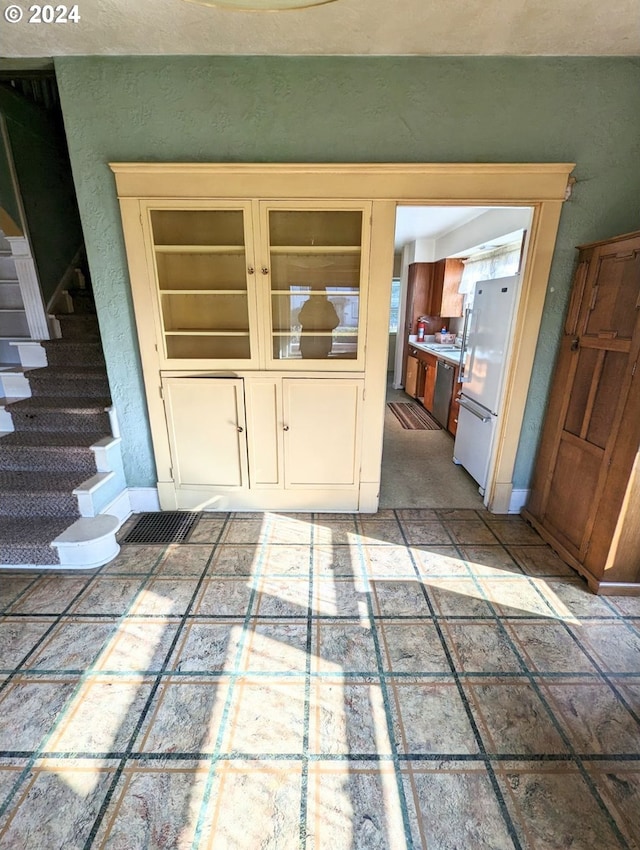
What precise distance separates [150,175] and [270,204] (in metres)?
0.70

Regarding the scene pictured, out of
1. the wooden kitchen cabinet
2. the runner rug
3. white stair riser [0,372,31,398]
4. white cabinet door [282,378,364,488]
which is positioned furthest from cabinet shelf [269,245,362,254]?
the runner rug

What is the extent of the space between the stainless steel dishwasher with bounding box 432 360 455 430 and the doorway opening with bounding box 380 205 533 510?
0.04 feet

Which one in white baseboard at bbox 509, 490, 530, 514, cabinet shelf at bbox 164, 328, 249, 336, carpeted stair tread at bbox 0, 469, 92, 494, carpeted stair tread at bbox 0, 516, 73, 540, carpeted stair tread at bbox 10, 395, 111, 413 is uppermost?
cabinet shelf at bbox 164, 328, 249, 336

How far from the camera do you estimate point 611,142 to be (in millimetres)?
2174

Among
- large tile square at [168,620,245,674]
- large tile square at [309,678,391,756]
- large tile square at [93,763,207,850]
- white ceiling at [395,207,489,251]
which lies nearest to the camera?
large tile square at [93,763,207,850]

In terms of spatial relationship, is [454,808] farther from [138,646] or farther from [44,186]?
[44,186]

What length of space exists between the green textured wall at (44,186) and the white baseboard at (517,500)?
4244mm

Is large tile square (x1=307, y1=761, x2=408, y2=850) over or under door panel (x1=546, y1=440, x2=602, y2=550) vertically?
under

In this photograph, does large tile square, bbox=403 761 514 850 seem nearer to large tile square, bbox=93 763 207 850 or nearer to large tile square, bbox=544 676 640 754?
large tile square, bbox=544 676 640 754

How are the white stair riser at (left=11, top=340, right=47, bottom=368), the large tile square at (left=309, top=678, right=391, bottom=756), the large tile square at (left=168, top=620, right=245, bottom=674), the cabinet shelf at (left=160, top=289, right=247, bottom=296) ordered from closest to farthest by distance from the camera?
1. the large tile square at (left=309, top=678, right=391, bottom=756)
2. the large tile square at (left=168, top=620, right=245, bottom=674)
3. the cabinet shelf at (left=160, top=289, right=247, bottom=296)
4. the white stair riser at (left=11, top=340, right=47, bottom=368)

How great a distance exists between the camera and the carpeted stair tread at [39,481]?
7.86ft

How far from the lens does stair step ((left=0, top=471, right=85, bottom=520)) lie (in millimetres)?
2355

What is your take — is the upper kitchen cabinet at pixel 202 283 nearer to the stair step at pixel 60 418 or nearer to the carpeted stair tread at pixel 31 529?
the stair step at pixel 60 418

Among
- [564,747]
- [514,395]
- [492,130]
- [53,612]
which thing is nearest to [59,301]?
[53,612]
